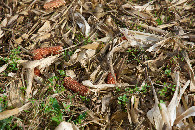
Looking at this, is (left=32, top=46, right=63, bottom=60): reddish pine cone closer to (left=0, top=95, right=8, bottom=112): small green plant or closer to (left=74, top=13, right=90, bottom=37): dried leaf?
(left=74, top=13, right=90, bottom=37): dried leaf

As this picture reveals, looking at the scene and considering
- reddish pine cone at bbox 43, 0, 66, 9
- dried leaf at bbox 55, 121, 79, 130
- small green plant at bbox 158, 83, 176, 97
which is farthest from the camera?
reddish pine cone at bbox 43, 0, 66, 9

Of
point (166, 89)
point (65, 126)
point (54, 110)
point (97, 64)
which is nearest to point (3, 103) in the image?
point (54, 110)

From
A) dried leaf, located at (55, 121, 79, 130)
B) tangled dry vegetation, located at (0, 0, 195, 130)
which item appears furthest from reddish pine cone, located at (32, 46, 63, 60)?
dried leaf, located at (55, 121, 79, 130)

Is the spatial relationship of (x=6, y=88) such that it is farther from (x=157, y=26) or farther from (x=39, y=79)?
(x=157, y=26)

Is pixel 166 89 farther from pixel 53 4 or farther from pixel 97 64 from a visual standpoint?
pixel 53 4

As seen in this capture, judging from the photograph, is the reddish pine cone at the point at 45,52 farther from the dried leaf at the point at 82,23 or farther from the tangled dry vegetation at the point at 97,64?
the dried leaf at the point at 82,23
